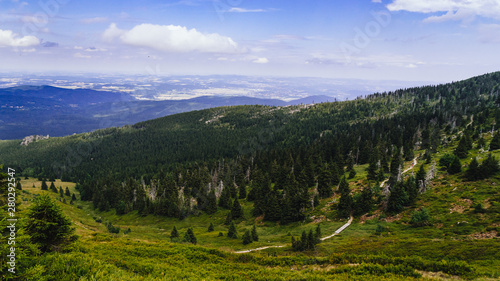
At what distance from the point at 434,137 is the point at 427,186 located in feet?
272

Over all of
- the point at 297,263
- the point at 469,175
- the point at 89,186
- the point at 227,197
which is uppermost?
the point at 469,175

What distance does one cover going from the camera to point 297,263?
35.5 m

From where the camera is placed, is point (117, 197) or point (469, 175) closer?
point (469, 175)

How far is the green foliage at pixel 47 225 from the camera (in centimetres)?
2272

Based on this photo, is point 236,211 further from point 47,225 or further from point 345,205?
point 47,225

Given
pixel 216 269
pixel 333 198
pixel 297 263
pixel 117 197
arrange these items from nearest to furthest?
pixel 216 269 < pixel 297 263 < pixel 333 198 < pixel 117 197

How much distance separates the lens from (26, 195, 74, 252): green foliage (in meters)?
22.7

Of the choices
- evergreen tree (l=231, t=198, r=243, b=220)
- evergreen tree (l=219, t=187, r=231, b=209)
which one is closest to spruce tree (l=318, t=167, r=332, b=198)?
evergreen tree (l=231, t=198, r=243, b=220)

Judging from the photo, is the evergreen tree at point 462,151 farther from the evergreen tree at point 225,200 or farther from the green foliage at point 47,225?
the green foliage at point 47,225

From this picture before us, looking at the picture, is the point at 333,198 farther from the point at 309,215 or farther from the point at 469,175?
the point at 469,175

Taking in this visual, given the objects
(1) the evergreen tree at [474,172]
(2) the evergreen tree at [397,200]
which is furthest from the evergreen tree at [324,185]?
(1) the evergreen tree at [474,172]

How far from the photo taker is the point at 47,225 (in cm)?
2298

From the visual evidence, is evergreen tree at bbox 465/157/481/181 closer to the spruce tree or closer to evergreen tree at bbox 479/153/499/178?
evergreen tree at bbox 479/153/499/178

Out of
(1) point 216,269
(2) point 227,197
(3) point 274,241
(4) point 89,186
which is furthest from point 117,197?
(1) point 216,269
